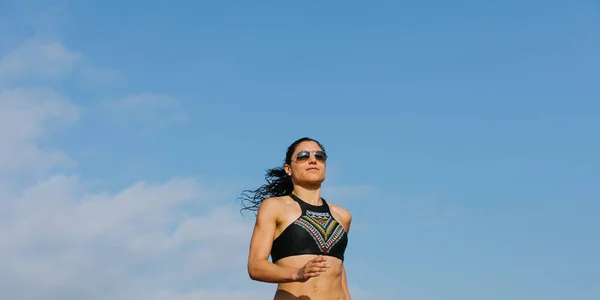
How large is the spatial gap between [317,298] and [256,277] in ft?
2.75

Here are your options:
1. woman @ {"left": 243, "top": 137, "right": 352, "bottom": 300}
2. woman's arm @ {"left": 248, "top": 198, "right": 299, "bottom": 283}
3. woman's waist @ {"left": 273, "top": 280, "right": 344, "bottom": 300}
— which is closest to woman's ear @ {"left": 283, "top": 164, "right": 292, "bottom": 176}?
woman @ {"left": 243, "top": 137, "right": 352, "bottom": 300}

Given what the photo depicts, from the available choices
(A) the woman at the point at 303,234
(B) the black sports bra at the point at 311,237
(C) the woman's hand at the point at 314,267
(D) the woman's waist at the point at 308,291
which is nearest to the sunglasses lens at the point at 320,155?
(A) the woman at the point at 303,234

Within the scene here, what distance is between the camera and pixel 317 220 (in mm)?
10312

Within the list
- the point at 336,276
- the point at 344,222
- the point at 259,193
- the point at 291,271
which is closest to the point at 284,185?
the point at 259,193

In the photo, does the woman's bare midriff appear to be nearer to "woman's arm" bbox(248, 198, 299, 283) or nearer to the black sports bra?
the black sports bra

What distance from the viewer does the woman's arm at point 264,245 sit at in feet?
31.1

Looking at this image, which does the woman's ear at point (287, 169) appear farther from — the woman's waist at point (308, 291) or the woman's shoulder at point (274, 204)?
the woman's waist at point (308, 291)

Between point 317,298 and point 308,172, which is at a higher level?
point 308,172

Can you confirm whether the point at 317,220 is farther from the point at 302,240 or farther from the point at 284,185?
the point at 284,185

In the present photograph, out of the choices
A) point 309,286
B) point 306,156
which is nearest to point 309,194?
point 306,156

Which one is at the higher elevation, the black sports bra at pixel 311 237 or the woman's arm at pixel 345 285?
the black sports bra at pixel 311 237

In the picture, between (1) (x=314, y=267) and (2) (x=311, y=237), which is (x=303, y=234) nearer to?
(2) (x=311, y=237)

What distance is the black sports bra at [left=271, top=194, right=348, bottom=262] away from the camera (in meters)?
10.1

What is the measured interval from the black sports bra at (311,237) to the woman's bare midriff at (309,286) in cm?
9
